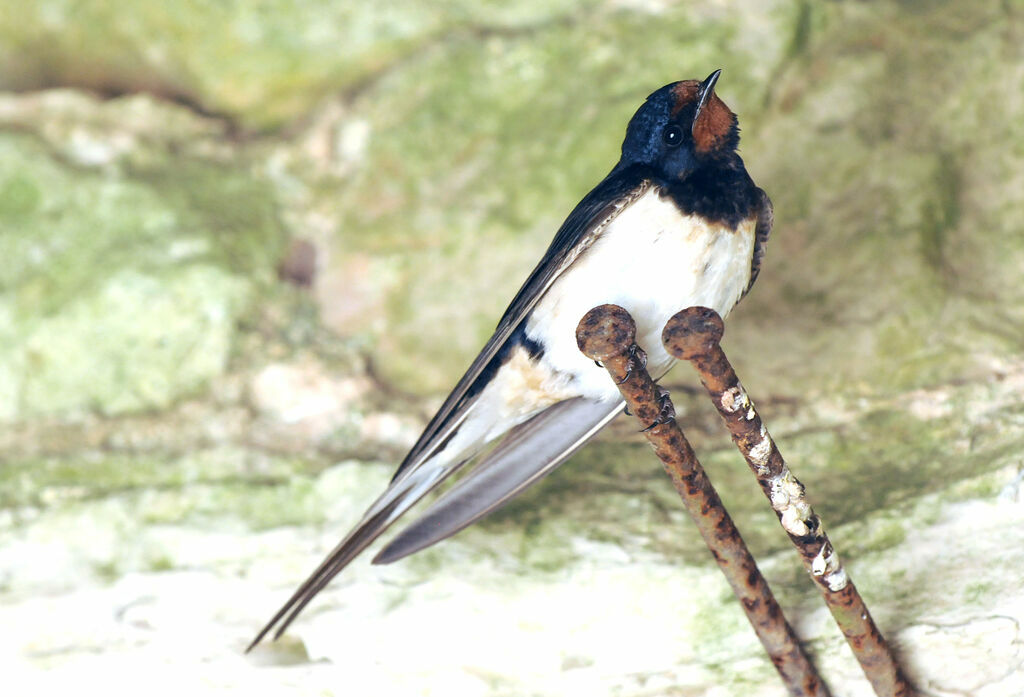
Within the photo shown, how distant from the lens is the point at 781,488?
1.40m

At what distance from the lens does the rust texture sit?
132cm

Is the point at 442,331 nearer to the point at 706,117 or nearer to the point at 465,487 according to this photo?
the point at 465,487

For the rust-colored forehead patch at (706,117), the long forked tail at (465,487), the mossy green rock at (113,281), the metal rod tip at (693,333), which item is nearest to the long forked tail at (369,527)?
the long forked tail at (465,487)

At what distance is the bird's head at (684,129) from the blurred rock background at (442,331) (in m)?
0.69

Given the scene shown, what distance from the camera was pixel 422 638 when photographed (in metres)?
1.79

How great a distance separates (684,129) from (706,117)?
4 cm

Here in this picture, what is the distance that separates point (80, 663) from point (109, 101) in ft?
5.35

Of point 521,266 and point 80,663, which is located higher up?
point 521,266

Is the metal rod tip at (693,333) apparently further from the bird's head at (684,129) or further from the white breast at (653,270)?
the bird's head at (684,129)

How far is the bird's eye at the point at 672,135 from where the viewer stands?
1.63m

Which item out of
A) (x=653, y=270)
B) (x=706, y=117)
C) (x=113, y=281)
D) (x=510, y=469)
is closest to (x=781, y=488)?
(x=653, y=270)

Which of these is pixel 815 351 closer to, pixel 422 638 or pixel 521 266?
pixel 521 266

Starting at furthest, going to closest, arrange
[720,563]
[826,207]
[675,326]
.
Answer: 1. [826,207]
2. [720,563]
3. [675,326]

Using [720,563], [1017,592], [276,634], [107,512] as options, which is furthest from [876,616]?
[107,512]
